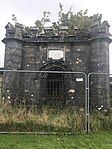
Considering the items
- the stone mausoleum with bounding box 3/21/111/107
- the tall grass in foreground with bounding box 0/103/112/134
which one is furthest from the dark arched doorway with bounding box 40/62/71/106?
the tall grass in foreground with bounding box 0/103/112/134

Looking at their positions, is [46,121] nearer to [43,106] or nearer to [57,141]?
[57,141]

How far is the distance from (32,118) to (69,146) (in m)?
2.14

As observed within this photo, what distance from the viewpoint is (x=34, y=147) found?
6.90 meters

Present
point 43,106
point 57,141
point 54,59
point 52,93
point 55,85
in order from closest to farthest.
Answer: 1. point 57,141
2. point 43,106
3. point 52,93
4. point 55,85
5. point 54,59

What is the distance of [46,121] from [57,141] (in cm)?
133

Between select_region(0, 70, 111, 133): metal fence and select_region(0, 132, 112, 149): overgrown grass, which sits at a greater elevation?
select_region(0, 70, 111, 133): metal fence

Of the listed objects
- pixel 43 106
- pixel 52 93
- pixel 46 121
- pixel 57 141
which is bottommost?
pixel 57 141

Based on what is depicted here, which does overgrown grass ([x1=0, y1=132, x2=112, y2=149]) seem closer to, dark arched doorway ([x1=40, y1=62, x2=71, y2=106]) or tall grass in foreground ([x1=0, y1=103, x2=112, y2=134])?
tall grass in foreground ([x1=0, y1=103, x2=112, y2=134])

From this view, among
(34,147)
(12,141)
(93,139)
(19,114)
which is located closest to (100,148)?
(93,139)

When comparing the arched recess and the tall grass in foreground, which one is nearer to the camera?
the tall grass in foreground

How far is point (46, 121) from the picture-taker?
8688 mm

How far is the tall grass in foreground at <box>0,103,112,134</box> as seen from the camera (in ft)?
27.9

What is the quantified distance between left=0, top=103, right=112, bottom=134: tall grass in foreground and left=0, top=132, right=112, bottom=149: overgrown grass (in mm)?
532

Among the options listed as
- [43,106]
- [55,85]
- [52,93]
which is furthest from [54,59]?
[43,106]
